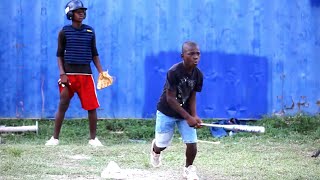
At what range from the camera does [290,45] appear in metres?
10.3

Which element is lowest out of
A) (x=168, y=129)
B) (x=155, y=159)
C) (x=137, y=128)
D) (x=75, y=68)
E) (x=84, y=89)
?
(x=137, y=128)

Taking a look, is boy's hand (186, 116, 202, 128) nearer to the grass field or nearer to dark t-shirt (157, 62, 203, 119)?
dark t-shirt (157, 62, 203, 119)

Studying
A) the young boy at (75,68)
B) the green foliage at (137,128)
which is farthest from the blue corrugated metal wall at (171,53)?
the young boy at (75,68)

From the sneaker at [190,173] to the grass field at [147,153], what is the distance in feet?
0.49

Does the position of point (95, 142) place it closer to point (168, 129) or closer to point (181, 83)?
point (168, 129)

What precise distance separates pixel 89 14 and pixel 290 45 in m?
3.01

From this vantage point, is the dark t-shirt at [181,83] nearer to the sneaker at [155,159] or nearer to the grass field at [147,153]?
the sneaker at [155,159]

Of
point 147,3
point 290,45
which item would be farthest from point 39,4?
point 290,45

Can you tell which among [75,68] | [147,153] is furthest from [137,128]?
[147,153]

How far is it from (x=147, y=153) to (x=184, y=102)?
5.23 feet

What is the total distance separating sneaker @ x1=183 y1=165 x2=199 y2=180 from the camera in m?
6.42

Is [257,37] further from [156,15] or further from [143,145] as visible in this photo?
[143,145]

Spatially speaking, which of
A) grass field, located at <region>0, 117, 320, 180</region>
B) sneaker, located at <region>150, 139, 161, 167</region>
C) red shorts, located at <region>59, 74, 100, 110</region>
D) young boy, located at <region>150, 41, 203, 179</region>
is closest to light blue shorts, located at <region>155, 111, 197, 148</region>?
young boy, located at <region>150, 41, 203, 179</region>

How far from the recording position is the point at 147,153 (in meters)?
8.02
